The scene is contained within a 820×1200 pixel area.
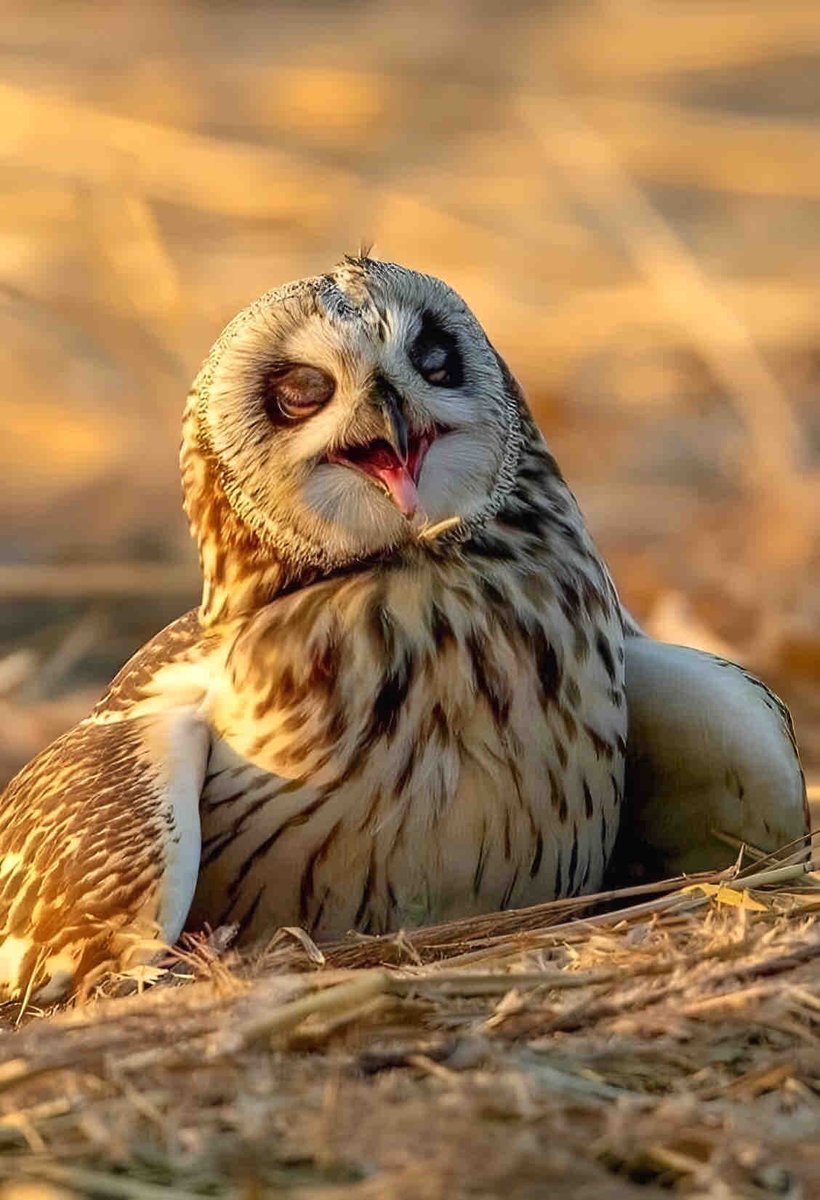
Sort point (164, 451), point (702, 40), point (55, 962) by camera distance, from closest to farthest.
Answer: point (55, 962) → point (164, 451) → point (702, 40)

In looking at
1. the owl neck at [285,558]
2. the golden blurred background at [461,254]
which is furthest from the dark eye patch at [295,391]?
the golden blurred background at [461,254]

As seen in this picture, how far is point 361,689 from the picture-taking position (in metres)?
4.29

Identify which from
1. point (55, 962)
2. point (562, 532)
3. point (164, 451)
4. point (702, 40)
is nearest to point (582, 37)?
point (702, 40)

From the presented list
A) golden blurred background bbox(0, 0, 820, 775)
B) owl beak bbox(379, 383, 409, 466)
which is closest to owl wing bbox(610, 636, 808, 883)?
owl beak bbox(379, 383, 409, 466)

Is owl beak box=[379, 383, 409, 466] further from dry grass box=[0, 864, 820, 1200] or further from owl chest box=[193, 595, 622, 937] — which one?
dry grass box=[0, 864, 820, 1200]

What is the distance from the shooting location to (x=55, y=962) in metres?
4.04

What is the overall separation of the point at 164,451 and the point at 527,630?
514 centimetres

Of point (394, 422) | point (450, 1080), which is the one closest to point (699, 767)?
point (394, 422)

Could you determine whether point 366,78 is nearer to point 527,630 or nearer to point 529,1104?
point 527,630

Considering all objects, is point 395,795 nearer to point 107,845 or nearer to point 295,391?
point 107,845

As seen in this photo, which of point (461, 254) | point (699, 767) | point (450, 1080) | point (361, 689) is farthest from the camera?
point (461, 254)

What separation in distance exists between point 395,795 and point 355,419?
0.66 m

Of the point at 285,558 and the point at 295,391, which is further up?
the point at 295,391

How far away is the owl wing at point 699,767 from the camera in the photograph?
4512 mm
